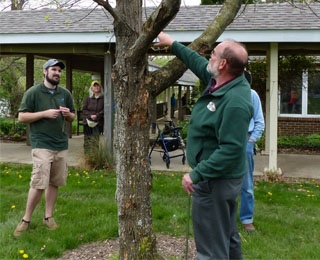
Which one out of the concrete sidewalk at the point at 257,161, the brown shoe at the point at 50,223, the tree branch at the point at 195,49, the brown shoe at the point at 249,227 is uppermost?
the tree branch at the point at 195,49

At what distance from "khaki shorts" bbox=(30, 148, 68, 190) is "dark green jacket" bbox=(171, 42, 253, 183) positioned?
2145 mm

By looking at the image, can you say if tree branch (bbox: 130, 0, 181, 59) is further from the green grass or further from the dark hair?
the green grass

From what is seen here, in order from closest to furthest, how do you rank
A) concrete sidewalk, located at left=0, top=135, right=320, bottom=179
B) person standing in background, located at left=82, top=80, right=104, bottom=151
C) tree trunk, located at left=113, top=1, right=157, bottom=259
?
tree trunk, located at left=113, top=1, right=157, bottom=259 < concrete sidewalk, located at left=0, top=135, right=320, bottom=179 < person standing in background, located at left=82, top=80, right=104, bottom=151

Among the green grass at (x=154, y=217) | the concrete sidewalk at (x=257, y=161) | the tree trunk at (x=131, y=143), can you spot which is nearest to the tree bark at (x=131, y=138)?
the tree trunk at (x=131, y=143)

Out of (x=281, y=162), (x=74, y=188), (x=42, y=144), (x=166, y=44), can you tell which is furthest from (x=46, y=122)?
(x=281, y=162)

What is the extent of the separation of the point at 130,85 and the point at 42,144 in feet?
5.49

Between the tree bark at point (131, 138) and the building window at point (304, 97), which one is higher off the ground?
the building window at point (304, 97)

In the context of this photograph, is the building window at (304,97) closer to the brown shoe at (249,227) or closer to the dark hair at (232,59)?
the brown shoe at (249,227)

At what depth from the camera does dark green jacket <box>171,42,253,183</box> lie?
2.62 meters

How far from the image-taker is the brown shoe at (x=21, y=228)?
14.9 ft

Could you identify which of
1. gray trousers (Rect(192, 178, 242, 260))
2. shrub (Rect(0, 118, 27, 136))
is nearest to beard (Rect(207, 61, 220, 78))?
gray trousers (Rect(192, 178, 242, 260))

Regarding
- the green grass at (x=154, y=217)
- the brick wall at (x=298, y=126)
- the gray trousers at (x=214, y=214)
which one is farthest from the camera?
the brick wall at (x=298, y=126)

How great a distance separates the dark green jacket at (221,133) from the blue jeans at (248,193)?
1.83 metres

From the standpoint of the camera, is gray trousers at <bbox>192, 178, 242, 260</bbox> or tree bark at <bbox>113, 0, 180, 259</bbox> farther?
tree bark at <bbox>113, 0, 180, 259</bbox>
